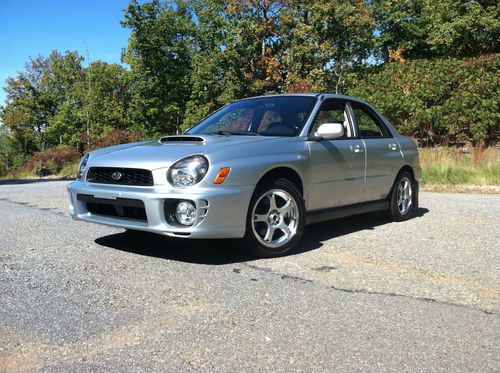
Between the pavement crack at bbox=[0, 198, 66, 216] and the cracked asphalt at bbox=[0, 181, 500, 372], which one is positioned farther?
the pavement crack at bbox=[0, 198, 66, 216]

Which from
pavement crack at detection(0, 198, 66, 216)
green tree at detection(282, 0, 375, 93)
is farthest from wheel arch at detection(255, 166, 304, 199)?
green tree at detection(282, 0, 375, 93)

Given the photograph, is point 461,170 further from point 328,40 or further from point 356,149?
point 328,40

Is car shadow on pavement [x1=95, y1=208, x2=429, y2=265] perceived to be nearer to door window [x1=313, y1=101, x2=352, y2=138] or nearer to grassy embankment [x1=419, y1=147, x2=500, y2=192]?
door window [x1=313, y1=101, x2=352, y2=138]

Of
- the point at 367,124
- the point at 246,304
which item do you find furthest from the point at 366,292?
the point at 367,124

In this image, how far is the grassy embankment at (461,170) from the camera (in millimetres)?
11430

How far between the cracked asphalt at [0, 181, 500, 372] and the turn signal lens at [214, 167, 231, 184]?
733 mm

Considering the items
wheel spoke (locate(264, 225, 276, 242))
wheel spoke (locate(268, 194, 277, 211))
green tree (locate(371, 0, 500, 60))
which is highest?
green tree (locate(371, 0, 500, 60))

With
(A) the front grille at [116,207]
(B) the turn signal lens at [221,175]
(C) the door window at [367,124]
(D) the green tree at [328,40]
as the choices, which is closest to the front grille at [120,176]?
(A) the front grille at [116,207]

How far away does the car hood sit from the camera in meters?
4.33

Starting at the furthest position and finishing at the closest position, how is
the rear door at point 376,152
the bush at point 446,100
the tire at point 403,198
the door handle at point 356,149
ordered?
the bush at point 446,100 → the tire at point 403,198 → the rear door at point 376,152 → the door handle at point 356,149

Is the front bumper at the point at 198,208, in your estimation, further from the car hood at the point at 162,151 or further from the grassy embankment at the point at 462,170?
the grassy embankment at the point at 462,170

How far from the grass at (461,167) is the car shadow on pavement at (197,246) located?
671cm

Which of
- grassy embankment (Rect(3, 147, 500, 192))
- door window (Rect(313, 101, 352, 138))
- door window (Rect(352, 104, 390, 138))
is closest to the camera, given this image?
door window (Rect(313, 101, 352, 138))

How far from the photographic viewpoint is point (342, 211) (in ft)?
18.0
